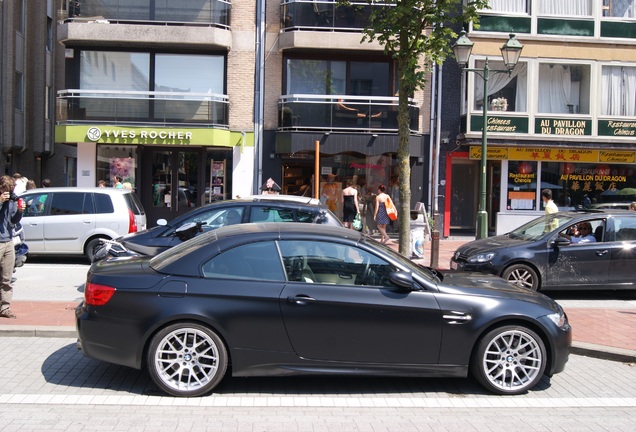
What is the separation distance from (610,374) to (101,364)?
212 inches

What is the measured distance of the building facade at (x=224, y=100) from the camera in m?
19.9

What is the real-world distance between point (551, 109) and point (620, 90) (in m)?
2.33

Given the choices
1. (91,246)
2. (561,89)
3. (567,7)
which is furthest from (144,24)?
(561,89)

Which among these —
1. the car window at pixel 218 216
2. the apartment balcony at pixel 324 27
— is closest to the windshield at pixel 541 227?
the car window at pixel 218 216

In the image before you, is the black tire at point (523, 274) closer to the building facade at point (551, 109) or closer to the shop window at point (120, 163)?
the building facade at point (551, 109)

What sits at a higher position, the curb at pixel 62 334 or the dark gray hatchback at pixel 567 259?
the dark gray hatchback at pixel 567 259

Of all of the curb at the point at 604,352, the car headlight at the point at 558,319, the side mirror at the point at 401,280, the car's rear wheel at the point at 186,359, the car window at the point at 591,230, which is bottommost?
the curb at the point at 604,352

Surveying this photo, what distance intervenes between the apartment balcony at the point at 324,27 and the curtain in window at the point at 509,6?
13.4ft

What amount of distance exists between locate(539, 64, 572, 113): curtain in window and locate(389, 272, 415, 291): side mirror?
1765 cm

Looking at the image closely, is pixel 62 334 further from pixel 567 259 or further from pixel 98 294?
pixel 567 259

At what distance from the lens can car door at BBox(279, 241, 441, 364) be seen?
5.70 meters

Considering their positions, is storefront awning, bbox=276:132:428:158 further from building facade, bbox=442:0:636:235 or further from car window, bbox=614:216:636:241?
car window, bbox=614:216:636:241

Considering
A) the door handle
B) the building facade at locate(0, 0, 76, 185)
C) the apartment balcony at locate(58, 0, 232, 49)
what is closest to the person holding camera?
the door handle

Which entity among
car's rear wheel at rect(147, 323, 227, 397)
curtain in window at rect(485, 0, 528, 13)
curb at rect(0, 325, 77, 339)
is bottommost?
curb at rect(0, 325, 77, 339)
